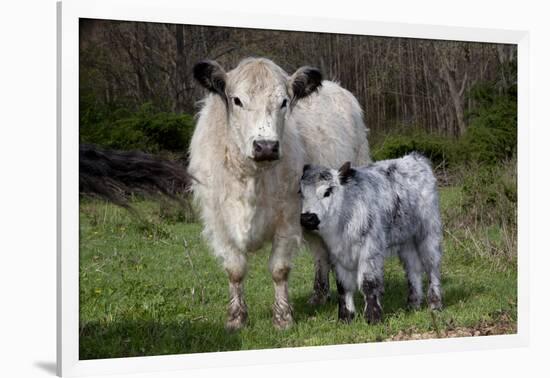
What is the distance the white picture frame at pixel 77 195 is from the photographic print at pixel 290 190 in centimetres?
7

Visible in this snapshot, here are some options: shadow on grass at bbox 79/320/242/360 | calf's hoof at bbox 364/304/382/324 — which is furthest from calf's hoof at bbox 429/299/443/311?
shadow on grass at bbox 79/320/242/360

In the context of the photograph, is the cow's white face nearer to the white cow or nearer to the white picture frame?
the white cow

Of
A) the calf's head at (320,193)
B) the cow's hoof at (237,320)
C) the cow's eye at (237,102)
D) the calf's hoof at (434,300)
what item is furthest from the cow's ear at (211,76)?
the calf's hoof at (434,300)

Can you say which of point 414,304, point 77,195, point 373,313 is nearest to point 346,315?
point 373,313

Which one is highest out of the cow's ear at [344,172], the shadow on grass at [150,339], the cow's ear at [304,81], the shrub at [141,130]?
the cow's ear at [304,81]

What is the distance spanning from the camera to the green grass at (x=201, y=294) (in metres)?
5.71

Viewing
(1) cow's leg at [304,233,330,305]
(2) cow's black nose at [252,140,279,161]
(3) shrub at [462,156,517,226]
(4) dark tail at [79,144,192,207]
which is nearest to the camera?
(4) dark tail at [79,144,192,207]

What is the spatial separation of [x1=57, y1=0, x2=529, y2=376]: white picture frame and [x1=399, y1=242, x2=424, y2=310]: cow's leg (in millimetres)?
402

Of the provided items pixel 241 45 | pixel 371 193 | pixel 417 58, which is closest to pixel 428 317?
pixel 371 193

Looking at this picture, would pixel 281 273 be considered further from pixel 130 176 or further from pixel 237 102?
pixel 130 176

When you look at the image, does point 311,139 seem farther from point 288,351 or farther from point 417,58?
point 288,351

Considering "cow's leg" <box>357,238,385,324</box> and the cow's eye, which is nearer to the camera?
the cow's eye

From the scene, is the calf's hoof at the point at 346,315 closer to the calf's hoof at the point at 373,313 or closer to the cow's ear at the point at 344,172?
the calf's hoof at the point at 373,313

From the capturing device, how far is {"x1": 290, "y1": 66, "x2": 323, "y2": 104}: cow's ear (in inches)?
240
